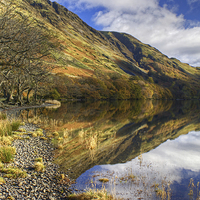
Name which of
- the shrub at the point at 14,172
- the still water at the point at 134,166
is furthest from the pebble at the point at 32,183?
the still water at the point at 134,166

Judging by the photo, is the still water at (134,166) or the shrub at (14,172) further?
the still water at (134,166)

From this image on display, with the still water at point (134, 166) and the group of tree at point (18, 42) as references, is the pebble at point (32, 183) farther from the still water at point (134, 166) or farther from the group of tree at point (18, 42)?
the group of tree at point (18, 42)

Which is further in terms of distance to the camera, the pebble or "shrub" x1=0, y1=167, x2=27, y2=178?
"shrub" x1=0, y1=167, x2=27, y2=178

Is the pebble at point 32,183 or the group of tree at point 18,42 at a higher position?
the group of tree at point 18,42

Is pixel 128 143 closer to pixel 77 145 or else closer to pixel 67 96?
pixel 77 145

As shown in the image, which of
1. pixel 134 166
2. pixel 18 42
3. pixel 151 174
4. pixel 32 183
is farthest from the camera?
pixel 18 42

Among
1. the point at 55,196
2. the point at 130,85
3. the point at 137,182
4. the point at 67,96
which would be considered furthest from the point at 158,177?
the point at 130,85

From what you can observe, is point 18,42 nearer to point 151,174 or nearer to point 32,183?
point 32,183

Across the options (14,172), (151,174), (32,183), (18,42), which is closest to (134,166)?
(151,174)

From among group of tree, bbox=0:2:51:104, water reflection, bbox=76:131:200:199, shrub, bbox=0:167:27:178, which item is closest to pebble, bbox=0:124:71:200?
shrub, bbox=0:167:27:178

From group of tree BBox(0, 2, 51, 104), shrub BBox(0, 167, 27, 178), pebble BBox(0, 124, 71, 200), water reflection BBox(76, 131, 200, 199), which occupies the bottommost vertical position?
water reflection BBox(76, 131, 200, 199)

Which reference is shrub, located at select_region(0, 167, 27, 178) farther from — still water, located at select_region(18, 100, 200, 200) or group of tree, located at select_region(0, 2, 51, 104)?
group of tree, located at select_region(0, 2, 51, 104)

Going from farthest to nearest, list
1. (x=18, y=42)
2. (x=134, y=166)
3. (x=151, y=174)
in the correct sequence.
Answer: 1. (x=18, y=42)
2. (x=134, y=166)
3. (x=151, y=174)

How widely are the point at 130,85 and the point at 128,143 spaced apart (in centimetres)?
10123
